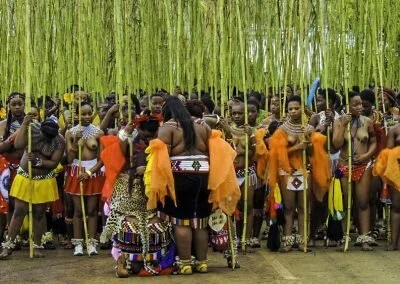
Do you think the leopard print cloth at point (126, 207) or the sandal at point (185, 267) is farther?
the leopard print cloth at point (126, 207)

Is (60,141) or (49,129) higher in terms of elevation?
(49,129)

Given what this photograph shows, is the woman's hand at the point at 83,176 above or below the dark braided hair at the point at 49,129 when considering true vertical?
below

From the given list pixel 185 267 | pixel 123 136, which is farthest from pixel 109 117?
pixel 185 267

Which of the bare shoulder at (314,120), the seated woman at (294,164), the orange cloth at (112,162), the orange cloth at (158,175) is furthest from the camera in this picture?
the bare shoulder at (314,120)

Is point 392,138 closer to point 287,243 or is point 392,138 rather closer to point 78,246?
point 287,243

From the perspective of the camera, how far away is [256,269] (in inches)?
294

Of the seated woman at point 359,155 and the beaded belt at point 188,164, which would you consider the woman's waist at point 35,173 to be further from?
the seated woman at point 359,155

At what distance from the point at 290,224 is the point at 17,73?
Answer: 4.68 metres

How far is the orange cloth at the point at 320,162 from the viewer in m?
8.55

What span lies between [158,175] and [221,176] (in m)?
0.55

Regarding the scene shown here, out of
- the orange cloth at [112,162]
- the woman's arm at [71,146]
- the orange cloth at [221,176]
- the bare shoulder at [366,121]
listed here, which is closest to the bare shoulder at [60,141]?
the woman's arm at [71,146]

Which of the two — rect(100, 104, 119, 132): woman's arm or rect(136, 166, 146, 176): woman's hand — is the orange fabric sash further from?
rect(100, 104, 119, 132): woman's arm

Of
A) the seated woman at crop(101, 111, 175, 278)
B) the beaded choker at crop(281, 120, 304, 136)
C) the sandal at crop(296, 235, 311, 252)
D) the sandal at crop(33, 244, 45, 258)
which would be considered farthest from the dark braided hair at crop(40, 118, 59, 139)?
the sandal at crop(296, 235, 311, 252)

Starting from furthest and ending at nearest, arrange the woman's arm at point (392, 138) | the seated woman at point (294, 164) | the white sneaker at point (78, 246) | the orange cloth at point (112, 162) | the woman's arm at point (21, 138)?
1. the white sneaker at point (78, 246)
2. the seated woman at point (294, 164)
3. the woman's arm at point (392, 138)
4. the woman's arm at point (21, 138)
5. the orange cloth at point (112, 162)
